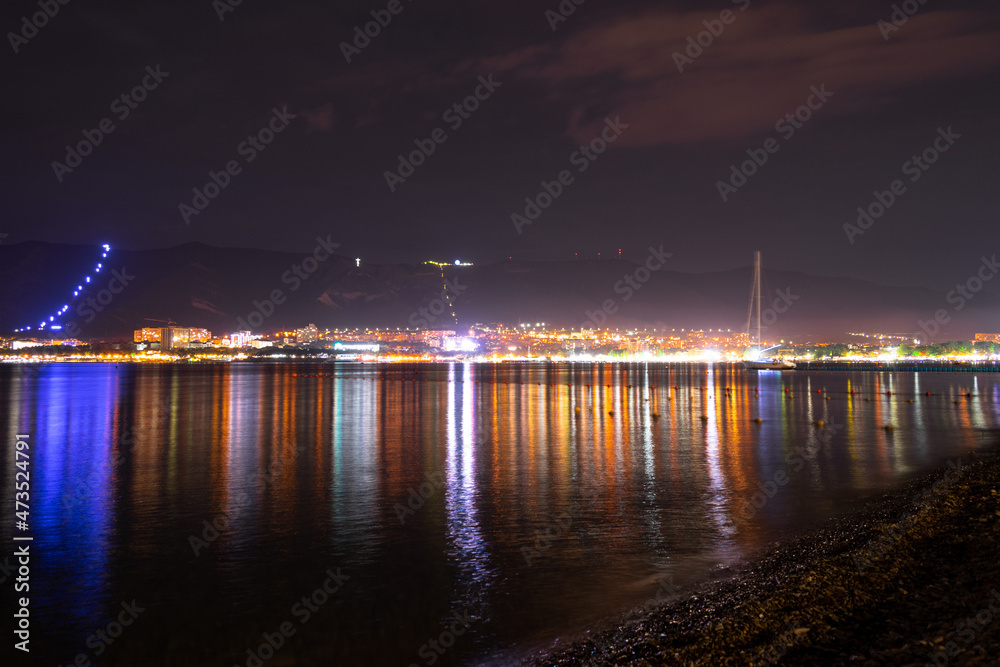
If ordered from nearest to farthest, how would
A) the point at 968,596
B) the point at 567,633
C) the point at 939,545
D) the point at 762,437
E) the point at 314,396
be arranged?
the point at 968,596 → the point at 567,633 → the point at 939,545 → the point at 762,437 → the point at 314,396

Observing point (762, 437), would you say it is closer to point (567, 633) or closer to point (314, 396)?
point (567, 633)

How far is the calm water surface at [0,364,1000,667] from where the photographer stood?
360 inches

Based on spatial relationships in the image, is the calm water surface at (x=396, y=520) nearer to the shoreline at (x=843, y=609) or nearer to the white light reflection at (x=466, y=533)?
the white light reflection at (x=466, y=533)

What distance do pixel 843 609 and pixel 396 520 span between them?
9.35m

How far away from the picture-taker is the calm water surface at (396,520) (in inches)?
360

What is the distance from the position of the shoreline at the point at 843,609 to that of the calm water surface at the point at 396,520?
0.90 metres

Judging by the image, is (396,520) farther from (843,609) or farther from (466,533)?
(843,609)

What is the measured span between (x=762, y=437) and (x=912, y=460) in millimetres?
7125

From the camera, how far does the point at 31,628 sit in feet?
29.7

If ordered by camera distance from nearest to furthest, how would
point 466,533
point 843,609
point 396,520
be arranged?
point 843,609, point 466,533, point 396,520

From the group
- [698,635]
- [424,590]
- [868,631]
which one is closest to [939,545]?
[868,631]

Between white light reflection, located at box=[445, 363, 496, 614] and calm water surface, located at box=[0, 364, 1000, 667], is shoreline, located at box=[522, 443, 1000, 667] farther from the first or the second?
white light reflection, located at box=[445, 363, 496, 614]

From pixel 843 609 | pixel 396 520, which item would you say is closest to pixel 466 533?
pixel 396 520

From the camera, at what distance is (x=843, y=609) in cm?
779
